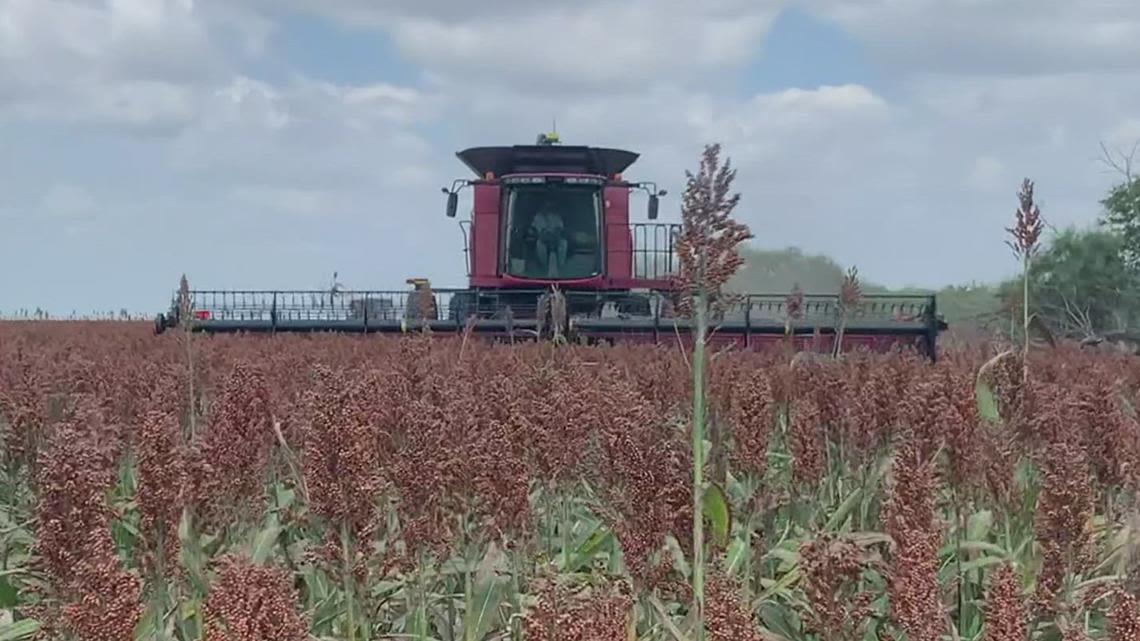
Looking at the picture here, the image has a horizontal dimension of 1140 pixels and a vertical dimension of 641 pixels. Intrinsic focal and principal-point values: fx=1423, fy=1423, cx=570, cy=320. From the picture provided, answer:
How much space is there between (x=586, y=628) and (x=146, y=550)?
1.41 m

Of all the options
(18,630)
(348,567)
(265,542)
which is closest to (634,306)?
(265,542)

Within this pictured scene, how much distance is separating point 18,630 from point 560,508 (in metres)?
1.82

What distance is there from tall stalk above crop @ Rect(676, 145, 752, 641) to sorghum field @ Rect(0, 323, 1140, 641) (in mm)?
176

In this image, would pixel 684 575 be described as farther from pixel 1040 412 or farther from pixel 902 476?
pixel 1040 412

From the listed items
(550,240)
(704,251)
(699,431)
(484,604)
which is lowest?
(484,604)

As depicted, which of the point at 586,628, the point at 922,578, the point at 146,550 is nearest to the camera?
the point at 586,628

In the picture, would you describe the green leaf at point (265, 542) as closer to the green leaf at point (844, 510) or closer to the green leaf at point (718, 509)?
the green leaf at point (718, 509)

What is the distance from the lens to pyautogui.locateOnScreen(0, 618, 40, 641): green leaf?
3883 mm

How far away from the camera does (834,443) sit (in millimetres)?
5465

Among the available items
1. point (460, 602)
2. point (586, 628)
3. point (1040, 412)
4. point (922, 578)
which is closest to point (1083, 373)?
point (1040, 412)

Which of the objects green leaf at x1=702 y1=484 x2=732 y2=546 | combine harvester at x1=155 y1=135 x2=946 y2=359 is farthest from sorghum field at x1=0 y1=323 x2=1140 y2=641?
combine harvester at x1=155 y1=135 x2=946 y2=359

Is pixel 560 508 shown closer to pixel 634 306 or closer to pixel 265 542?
pixel 265 542

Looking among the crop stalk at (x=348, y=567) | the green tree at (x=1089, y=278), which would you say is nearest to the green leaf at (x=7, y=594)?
the crop stalk at (x=348, y=567)

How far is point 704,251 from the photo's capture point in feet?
8.14
